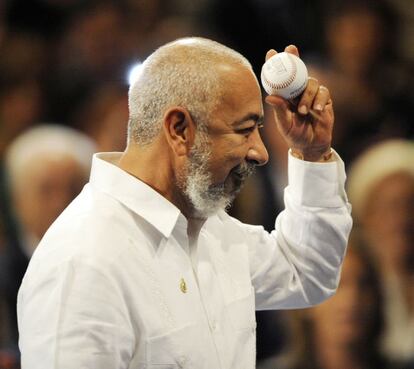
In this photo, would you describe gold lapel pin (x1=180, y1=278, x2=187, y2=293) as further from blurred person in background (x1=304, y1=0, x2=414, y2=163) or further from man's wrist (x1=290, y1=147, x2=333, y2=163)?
blurred person in background (x1=304, y1=0, x2=414, y2=163)

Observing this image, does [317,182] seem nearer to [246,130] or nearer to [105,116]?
[246,130]

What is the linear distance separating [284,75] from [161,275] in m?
0.45

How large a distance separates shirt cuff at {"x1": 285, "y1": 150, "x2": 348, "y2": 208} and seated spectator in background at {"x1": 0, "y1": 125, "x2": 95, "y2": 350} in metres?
1.23

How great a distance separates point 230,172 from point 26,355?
51 cm

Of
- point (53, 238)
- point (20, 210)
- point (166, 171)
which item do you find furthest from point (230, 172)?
point (20, 210)

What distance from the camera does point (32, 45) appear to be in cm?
453

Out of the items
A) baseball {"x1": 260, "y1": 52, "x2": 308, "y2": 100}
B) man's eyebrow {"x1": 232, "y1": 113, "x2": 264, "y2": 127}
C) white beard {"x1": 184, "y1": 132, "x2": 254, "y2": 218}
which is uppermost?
baseball {"x1": 260, "y1": 52, "x2": 308, "y2": 100}

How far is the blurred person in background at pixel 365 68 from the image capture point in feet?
13.7

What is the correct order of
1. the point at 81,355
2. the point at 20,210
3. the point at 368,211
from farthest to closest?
the point at 368,211 < the point at 20,210 < the point at 81,355

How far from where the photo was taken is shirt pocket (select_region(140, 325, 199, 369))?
6.21ft

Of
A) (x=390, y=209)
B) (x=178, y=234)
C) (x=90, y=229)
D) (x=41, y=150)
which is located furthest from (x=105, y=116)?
(x=90, y=229)

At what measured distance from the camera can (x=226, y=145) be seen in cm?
201

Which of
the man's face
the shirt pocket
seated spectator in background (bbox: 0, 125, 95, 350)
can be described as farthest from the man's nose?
seated spectator in background (bbox: 0, 125, 95, 350)

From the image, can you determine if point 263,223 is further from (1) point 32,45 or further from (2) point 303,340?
(1) point 32,45
